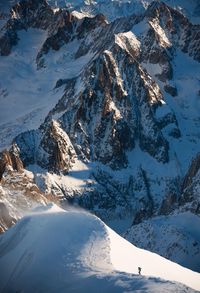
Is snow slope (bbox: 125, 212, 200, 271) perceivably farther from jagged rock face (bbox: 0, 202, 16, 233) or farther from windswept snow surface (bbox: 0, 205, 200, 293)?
windswept snow surface (bbox: 0, 205, 200, 293)

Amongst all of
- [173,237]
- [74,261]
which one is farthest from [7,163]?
[74,261]

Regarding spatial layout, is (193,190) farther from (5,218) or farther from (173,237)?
(5,218)

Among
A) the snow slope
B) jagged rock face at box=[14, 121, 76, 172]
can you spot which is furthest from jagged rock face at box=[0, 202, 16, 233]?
jagged rock face at box=[14, 121, 76, 172]

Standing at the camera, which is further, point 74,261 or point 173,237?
point 173,237

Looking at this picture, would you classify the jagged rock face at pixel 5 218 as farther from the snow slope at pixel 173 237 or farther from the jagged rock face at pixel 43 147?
the jagged rock face at pixel 43 147

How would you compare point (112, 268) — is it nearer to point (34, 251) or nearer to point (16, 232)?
point (34, 251)

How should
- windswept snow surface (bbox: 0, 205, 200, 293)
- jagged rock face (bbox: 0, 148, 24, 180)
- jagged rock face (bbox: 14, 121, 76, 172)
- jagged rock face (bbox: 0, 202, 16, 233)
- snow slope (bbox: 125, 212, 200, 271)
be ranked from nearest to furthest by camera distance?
windswept snow surface (bbox: 0, 205, 200, 293) → jagged rock face (bbox: 0, 202, 16, 233) → jagged rock face (bbox: 0, 148, 24, 180) → snow slope (bbox: 125, 212, 200, 271) → jagged rock face (bbox: 14, 121, 76, 172)

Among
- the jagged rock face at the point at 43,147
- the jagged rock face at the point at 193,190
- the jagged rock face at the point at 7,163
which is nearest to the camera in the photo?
the jagged rock face at the point at 7,163

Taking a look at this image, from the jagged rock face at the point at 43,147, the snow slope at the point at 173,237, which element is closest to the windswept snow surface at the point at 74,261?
the snow slope at the point at 173,237
